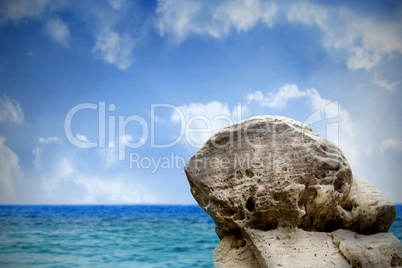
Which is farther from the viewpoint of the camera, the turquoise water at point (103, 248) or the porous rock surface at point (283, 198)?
the turquoise water at point (103, 248)

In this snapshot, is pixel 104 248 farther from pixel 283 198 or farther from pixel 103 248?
pixel 283 198

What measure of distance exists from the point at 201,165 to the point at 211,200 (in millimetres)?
343

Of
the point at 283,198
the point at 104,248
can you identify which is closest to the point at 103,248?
the point at 104,248

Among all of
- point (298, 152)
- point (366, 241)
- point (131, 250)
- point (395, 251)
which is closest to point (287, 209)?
point (298, 152)

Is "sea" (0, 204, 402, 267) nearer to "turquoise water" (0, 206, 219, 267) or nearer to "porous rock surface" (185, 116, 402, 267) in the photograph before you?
"turquoise water" (0, 206, 219, 267)

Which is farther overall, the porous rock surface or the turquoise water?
the turquoise water

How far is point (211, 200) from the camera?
3922 mm

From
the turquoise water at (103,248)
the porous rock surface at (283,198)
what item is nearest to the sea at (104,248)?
the turquoise water at (103,248)

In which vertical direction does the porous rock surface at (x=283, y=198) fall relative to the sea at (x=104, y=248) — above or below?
above

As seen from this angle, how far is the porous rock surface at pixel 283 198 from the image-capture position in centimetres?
370

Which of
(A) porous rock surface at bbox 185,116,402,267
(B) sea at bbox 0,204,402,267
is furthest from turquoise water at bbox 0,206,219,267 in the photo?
(A) porous rock surface at bbox 185,116,402,267

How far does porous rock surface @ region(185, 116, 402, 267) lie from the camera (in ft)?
12.1

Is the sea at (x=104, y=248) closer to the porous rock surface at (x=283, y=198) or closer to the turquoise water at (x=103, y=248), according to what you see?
the turquoise water at (x=103, y=248)

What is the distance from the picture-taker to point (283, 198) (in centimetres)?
370
